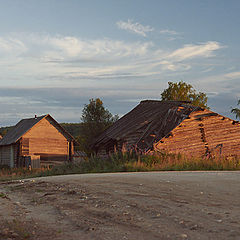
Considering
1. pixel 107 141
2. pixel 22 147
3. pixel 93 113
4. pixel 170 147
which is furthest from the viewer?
pixel 93 113

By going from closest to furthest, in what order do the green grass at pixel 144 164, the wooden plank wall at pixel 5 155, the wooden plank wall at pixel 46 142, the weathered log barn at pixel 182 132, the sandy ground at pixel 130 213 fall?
the sandy ground at pixel 130 213
the green grass at pixel 144 164
the weathered log barn at pixel 182 132
the wooden plank wall at pixel 46 142
the wooden plank wall at pixel 5 155

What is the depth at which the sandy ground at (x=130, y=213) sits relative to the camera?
15.4 ft

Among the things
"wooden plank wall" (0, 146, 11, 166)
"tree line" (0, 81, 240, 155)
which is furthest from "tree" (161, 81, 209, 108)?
"wooden plank wall" (0, 146, 11, 166)

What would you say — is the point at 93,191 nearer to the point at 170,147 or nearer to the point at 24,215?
the point at 24,215

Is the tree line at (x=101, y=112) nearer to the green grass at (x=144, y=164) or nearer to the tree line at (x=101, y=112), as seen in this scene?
the tree line at (x=101, y=112)

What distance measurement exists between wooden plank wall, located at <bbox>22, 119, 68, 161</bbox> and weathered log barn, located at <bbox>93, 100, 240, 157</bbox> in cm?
1024

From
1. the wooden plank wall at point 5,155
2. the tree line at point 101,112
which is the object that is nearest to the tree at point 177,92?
the tree line at point 101,112

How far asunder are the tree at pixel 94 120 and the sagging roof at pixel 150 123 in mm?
8295

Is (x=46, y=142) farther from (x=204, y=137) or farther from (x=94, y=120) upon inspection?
(x=204, y=137)

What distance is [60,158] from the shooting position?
4184cm

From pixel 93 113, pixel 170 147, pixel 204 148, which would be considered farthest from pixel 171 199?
pixel 93 113

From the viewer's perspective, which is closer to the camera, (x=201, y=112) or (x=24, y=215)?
(x=24, y=215)

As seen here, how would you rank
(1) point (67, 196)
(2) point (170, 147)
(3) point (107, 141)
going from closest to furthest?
(1) point (67, 196) → (2) point (170, 147) → (3) point (107, 141)

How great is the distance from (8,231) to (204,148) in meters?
25.2
